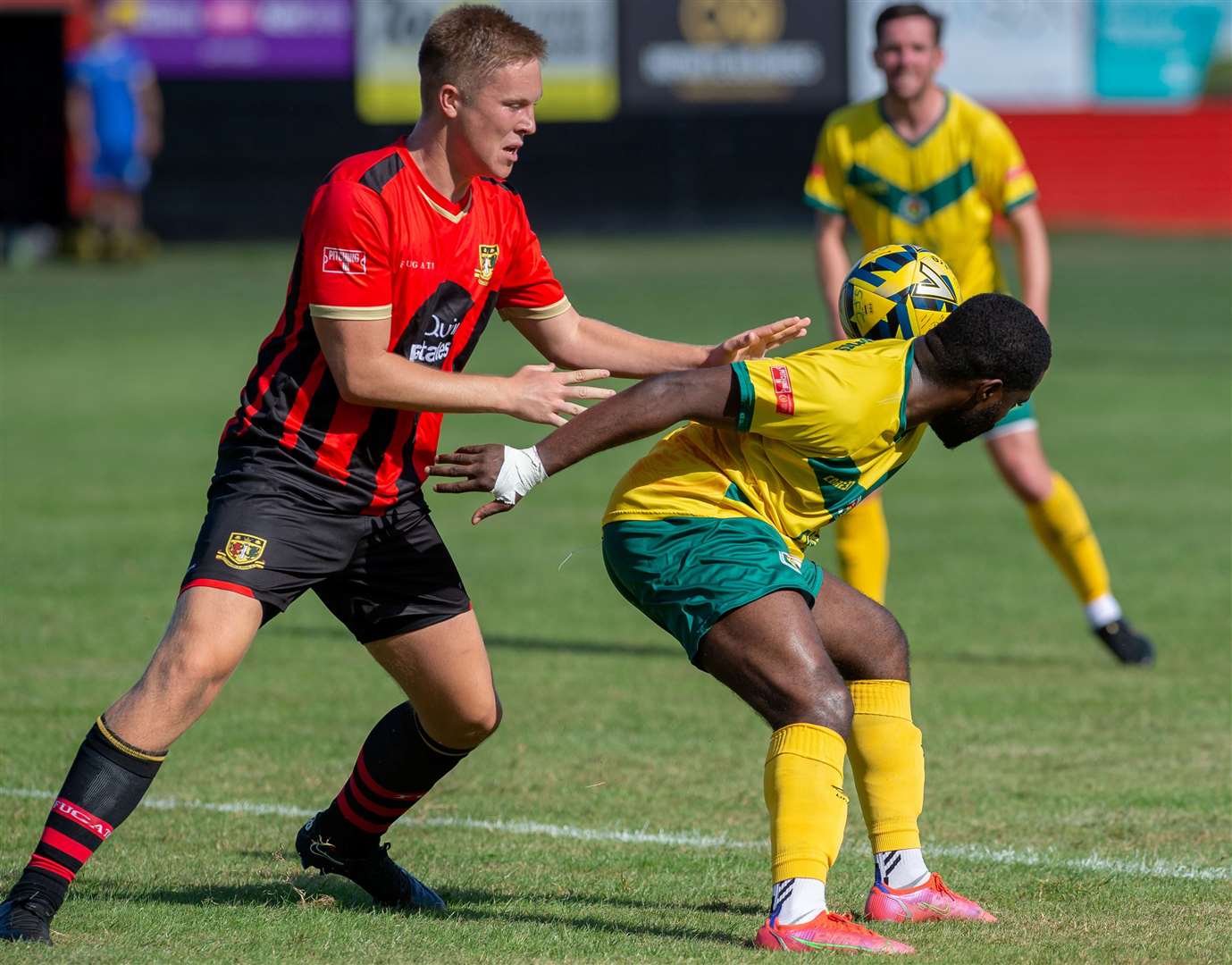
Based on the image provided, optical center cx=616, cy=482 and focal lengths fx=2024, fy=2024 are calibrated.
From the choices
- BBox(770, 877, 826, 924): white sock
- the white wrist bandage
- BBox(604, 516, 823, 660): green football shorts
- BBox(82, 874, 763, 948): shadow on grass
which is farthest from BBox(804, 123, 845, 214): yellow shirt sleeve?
BBox(770, 877, 826, 924): white sock

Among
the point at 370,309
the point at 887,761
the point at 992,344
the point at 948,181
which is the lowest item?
the point at 887,761

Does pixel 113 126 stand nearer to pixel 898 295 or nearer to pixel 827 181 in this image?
pixel 827 181

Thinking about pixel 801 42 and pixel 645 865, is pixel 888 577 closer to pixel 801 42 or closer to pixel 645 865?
pixel 645 865

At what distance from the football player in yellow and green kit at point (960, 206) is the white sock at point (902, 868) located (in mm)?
3544

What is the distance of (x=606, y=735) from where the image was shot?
24.6 ft

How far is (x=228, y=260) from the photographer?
31.0 m

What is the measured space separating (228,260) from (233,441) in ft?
87.0

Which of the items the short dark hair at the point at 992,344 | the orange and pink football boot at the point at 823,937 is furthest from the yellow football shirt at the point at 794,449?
the orange and pink football boot at the point at 823,937

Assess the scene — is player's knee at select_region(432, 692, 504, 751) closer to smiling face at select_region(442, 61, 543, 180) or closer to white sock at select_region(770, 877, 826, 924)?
white sock at select_region(770, 877, 826, 924)

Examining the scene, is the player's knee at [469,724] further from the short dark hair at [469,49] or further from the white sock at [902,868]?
the short dark hair at [469,49]

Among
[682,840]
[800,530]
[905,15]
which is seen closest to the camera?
[800,530]

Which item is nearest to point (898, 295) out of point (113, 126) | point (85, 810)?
point (85, 810)

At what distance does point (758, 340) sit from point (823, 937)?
61.3 inches

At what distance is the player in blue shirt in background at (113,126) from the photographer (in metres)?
28.2
